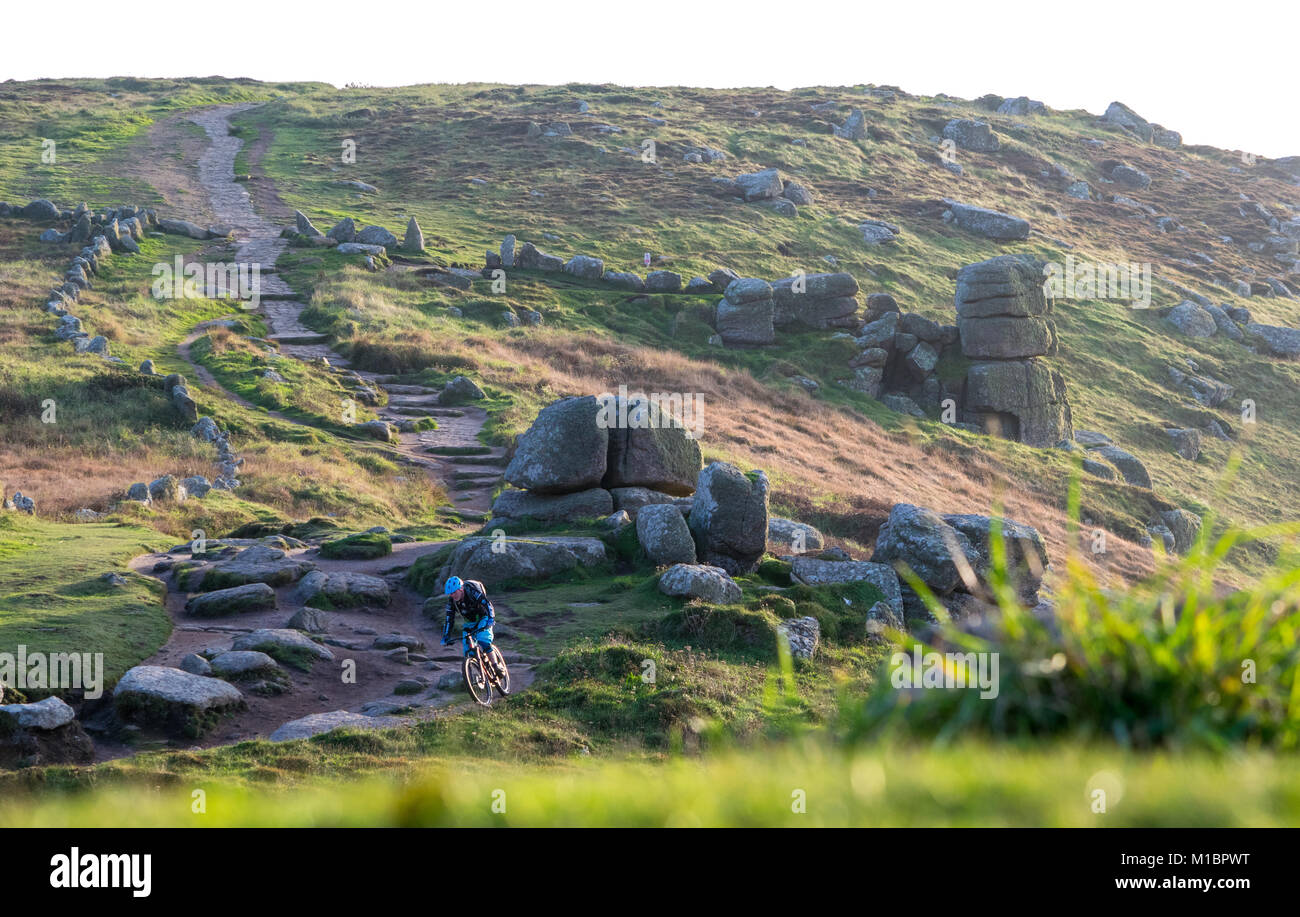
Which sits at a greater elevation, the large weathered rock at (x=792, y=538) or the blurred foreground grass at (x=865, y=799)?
the blurred foreground grass at (x=865, y=799)

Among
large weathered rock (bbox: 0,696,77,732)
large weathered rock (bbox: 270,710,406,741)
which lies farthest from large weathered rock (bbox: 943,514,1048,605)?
large weathered rock (bbox: 0,696,77,732)

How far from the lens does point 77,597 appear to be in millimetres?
19500

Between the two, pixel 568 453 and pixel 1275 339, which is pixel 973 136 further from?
pixel 568 453

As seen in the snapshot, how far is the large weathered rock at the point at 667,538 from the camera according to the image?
2367 cm

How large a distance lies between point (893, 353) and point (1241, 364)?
31711mm

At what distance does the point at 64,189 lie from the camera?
72.4 m

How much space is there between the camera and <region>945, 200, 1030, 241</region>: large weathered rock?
295 feet

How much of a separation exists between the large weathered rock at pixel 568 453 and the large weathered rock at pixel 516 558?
119 inches

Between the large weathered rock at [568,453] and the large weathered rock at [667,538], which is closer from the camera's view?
the large weathered rock at [667,538]

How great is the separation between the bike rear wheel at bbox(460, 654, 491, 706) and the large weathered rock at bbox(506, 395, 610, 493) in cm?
1046

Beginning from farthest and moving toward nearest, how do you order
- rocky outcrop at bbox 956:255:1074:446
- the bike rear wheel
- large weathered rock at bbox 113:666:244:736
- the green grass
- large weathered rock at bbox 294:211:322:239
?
large weathered rock at bbox 294:211:322:239 < rocky outcrop at bbox 956:255:1074:446 < the green grass < the bike rear wheel < large weathered rock at bbox 113:666:244:736

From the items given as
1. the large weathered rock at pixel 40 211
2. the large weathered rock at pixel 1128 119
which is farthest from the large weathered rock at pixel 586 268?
the large weathered rock at pixel 1128 119

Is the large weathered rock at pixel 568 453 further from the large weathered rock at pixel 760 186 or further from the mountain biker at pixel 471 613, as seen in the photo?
the large weathered rock at pixel 760 186

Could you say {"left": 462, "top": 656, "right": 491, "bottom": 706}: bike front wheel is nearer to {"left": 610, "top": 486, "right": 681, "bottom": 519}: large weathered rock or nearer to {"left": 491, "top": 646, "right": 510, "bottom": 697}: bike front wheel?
{"left": 491, "top": 646, "right": 510, "bottom": 697}: bike front wheel
